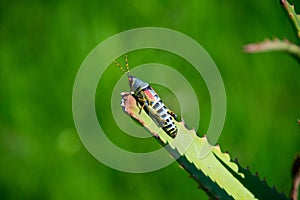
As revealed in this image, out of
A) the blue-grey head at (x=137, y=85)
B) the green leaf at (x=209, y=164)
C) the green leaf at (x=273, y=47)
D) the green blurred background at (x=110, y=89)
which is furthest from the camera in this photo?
the green blurred background at (x=110, y=89)

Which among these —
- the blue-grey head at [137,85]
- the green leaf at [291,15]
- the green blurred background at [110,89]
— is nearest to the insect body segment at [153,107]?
the blue-grey head at [137,85]

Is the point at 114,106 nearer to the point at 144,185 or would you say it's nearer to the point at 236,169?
the point at 144,185

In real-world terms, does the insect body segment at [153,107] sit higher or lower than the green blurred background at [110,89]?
lower

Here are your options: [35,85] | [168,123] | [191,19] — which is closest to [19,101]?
[35,85]

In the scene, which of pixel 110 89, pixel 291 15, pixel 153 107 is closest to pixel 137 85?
pixel 153 107

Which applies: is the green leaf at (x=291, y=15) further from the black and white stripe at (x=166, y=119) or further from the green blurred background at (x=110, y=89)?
the green blurred background at (x=110, y=89)

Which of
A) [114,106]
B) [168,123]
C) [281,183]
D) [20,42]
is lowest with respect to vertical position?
[281,183]

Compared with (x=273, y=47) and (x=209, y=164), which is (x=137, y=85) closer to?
(x=209, y=164)

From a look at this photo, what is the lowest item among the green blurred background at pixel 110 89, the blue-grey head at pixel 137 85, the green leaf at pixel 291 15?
the green leaf at pixel 291 15
